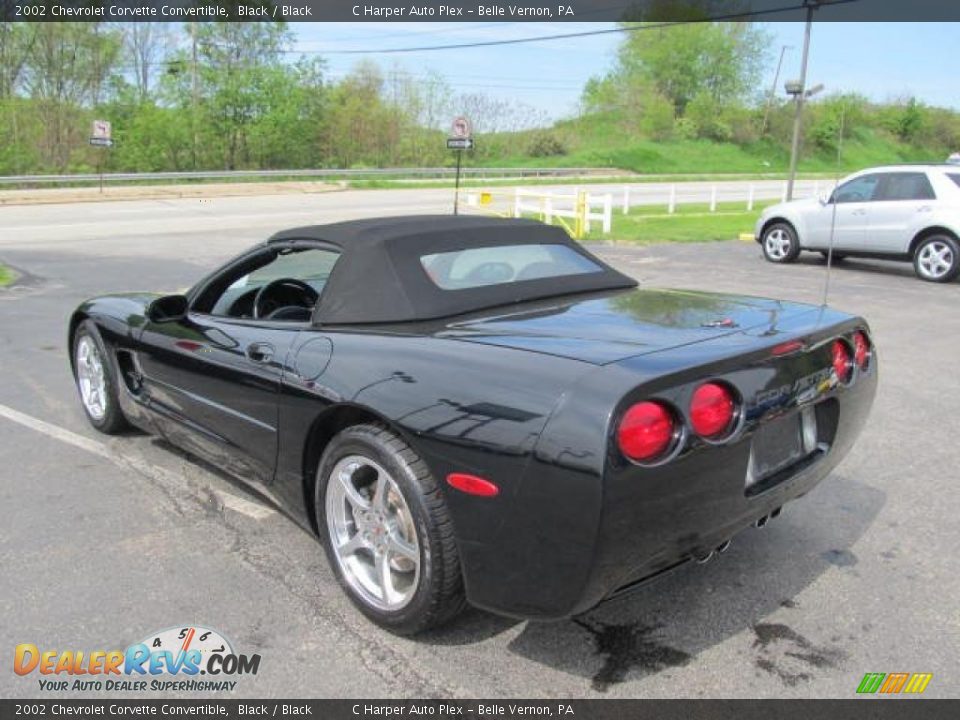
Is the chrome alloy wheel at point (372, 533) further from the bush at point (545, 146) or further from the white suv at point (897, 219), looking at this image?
the bush at point (545, 146)

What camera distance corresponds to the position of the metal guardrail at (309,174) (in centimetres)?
3228

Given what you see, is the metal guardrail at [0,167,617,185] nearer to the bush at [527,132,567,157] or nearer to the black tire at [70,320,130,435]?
the bush at [527,132,567,157]

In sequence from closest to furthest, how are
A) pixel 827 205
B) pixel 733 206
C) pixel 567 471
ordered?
pixel 567 471 < pixel 827 205 < pixel 733 206

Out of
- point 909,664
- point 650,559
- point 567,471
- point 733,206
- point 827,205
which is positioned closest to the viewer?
point 567,471

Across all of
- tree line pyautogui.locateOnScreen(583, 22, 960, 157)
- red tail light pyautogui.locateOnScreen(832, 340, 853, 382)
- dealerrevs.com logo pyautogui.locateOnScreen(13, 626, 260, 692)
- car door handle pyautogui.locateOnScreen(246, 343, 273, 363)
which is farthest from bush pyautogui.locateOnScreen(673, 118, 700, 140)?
dealerrevs.com logo pyautogui.locateOnScreen(13, 626, 260, 692)

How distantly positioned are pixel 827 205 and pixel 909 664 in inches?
465

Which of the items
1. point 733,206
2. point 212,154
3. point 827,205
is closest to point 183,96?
point 212,154

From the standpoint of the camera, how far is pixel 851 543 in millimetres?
3629

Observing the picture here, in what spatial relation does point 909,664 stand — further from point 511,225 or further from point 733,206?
point 733,206

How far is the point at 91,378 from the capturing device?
202 inches

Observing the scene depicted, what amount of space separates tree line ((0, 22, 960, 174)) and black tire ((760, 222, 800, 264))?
67.1ft

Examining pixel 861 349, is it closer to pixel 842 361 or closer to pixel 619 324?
pixel 842 361
